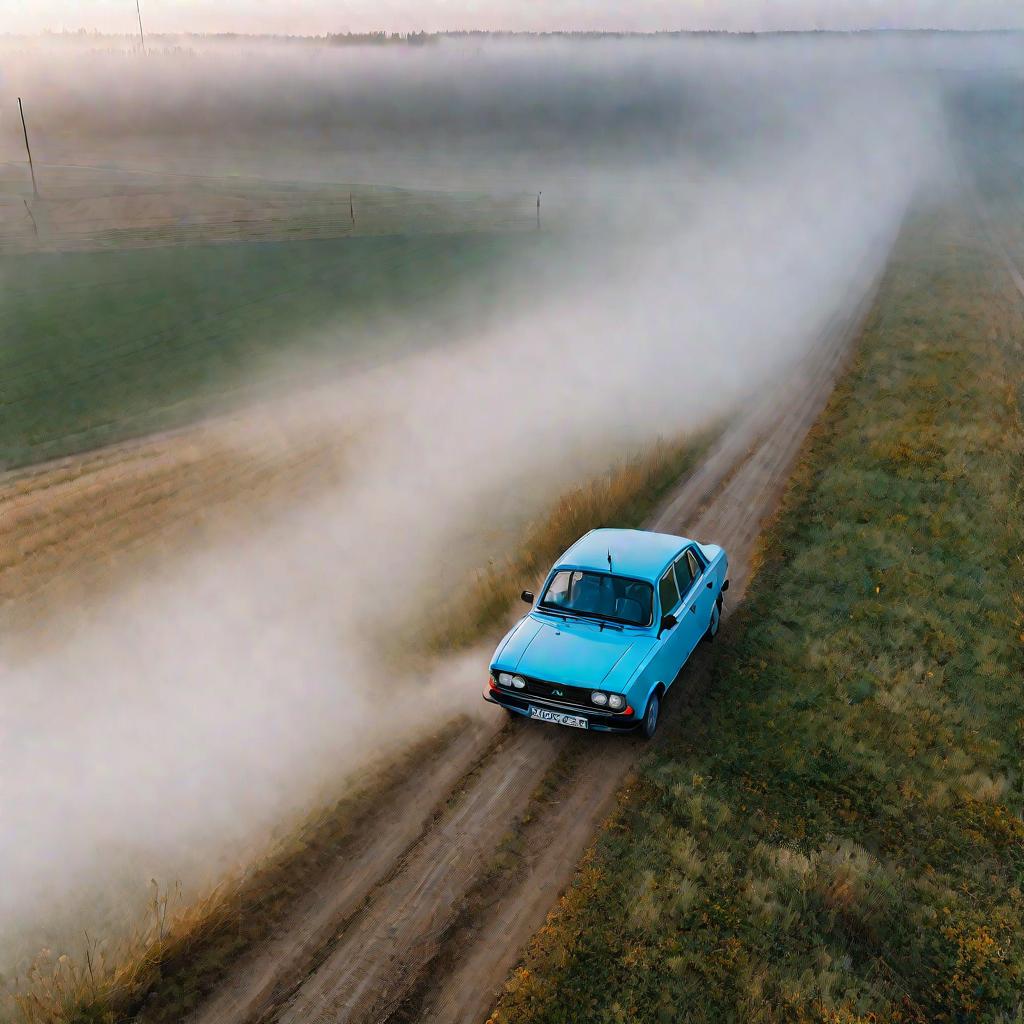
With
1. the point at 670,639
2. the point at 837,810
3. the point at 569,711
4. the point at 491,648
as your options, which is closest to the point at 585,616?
the point at 670,639

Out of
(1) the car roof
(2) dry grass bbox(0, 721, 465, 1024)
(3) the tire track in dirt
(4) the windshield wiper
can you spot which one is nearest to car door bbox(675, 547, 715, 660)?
(1) the car roof

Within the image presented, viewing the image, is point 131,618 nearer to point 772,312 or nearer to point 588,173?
point 772,312

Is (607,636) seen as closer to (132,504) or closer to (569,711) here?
(569,711)

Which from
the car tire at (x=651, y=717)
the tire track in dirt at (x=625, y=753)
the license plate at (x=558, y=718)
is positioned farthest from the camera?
the car tire at (x=651, y=717)

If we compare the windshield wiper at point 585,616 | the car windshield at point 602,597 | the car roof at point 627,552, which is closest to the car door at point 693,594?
the car roof at point 627,552

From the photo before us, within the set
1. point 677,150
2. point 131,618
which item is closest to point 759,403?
point 131,618

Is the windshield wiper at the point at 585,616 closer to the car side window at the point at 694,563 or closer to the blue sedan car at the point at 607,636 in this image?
the blue sedan car at the point at 607,636

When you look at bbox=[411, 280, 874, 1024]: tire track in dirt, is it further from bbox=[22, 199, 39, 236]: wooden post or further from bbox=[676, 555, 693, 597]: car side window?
bbox=[22, 199, 39, 236]: wooden post
